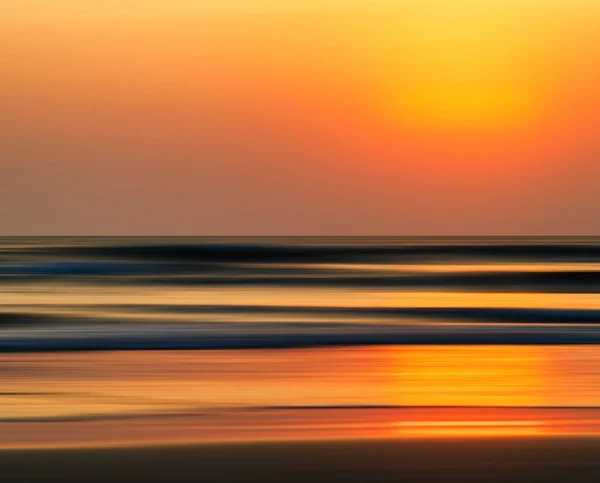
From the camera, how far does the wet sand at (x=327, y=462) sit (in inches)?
134

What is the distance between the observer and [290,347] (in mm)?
6527

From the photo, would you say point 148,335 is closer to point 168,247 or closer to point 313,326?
point 313,326

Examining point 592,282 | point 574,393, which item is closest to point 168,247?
point 592,282

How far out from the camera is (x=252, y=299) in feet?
32.1

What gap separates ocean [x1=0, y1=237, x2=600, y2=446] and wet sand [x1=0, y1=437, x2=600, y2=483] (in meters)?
0.27

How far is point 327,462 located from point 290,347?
2.96 m

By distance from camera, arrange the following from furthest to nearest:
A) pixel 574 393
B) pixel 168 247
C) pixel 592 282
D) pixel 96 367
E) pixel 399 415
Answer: pixel 168 247, pixel 592 282, pixel 96 367, pixel 574 393, pixel 399 415

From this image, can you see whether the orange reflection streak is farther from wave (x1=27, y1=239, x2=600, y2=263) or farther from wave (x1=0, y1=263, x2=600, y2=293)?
wave (x1=27, y1=239, x2=600, y2=263)

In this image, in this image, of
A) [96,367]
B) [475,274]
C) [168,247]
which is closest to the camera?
[96,367]

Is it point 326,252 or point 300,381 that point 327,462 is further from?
point 326,252

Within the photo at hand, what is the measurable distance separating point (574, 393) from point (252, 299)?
5147 mm

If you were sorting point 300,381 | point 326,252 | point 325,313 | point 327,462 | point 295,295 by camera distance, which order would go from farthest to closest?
1. point 326,252
2. point 295,295
3. point 325,313
4. point 300,381
5. point 327,462

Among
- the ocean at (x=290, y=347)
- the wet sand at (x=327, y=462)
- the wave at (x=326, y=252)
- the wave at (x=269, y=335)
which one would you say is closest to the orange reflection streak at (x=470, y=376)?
the ocean at (x=290, y=347)

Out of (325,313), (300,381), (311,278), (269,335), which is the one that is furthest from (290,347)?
(311,278)
